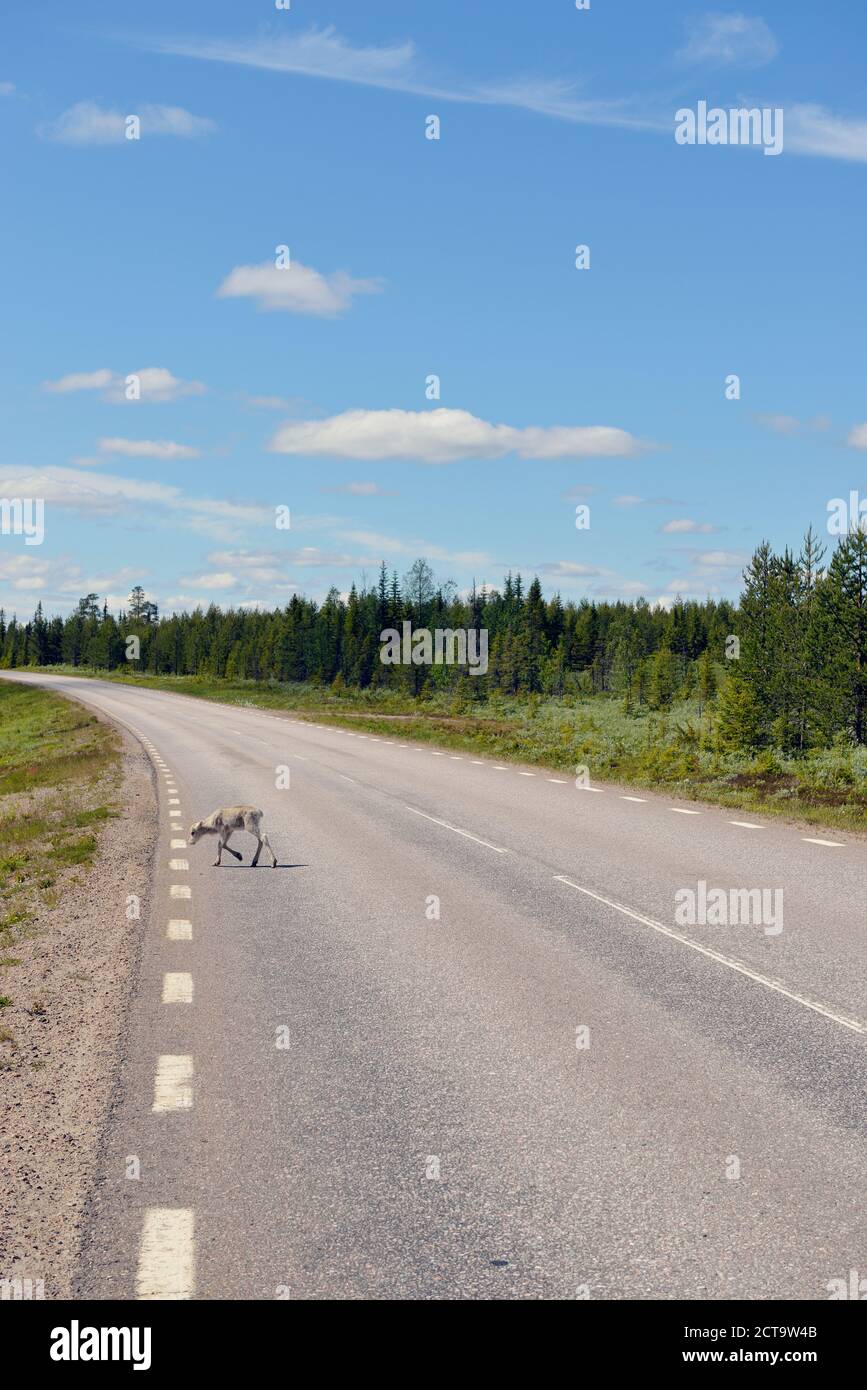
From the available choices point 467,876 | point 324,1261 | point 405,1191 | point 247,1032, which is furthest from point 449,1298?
point 467,876

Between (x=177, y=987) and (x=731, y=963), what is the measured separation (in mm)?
4156

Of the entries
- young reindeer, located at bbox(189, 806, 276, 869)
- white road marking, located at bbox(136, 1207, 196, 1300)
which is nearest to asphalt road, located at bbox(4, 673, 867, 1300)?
white road marking, located at bbox(136, 1207, 196, 1300)

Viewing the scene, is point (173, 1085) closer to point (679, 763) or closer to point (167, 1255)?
point (167, 1255)

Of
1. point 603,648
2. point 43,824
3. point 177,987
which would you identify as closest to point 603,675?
Answer: point 603,648

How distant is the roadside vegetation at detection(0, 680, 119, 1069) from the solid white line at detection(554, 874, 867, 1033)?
16.5ft

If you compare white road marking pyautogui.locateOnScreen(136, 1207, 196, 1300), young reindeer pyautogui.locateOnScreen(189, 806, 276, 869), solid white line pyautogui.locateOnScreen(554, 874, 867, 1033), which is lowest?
solid white line pyautogui.locateOnScreen(554, 874, 867, 1033)

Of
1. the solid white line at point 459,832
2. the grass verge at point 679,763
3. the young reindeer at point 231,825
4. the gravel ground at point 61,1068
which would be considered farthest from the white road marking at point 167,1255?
the grass verge at point 679,763

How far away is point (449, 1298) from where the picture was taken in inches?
148

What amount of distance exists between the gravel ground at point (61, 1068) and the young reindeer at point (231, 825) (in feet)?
5.78

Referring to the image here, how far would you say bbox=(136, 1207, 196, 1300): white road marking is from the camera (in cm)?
382

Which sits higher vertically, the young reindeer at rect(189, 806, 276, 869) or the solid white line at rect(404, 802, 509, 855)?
the young reindeer at rect(189, 806, 276, 869)

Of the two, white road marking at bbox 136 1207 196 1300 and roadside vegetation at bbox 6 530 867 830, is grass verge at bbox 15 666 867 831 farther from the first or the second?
white road marking at bbox 136 1207 196 1300

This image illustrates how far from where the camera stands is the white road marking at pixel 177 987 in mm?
7535
